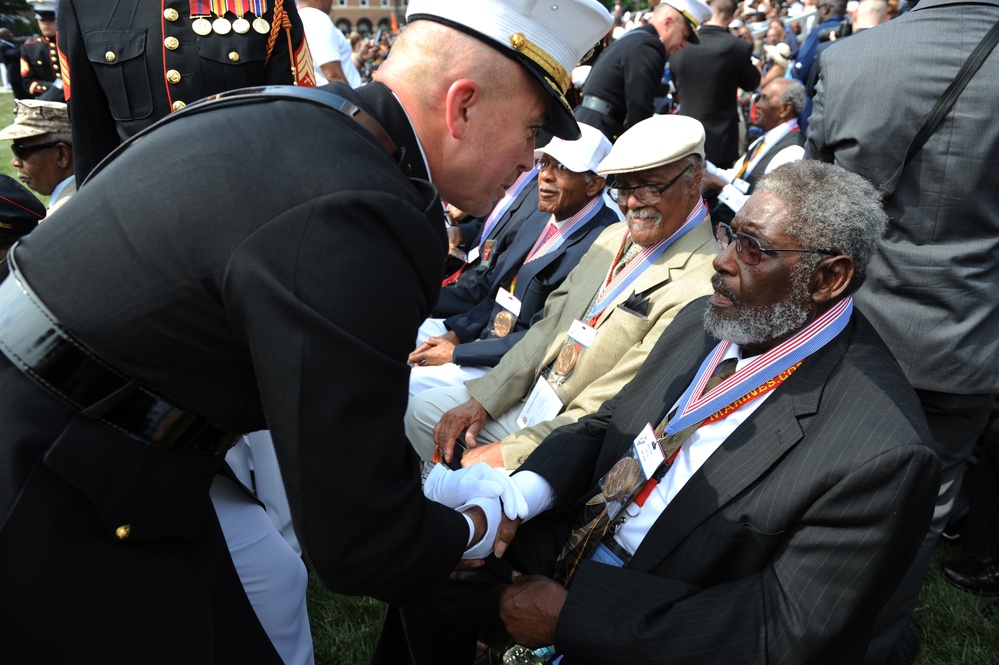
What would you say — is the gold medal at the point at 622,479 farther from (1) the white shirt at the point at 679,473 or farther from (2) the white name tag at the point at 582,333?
(2) the white name tag at the point at 582,333

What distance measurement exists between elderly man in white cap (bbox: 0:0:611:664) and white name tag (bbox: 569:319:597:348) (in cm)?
183

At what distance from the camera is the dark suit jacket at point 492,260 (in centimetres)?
478

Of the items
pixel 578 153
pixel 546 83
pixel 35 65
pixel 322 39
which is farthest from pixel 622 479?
pixel 35 65

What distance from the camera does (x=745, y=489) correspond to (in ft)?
6.82

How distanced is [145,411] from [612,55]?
5883 millimetres

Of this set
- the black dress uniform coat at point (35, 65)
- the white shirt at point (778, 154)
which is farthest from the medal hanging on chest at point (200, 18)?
the black dress uniform coat at point (35, 65)

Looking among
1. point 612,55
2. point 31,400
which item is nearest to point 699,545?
point 31,400

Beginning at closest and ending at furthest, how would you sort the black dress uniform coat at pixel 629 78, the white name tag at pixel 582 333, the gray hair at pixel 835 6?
1. the white name tag at pixel 582 333
2. the black dress uniform coat at pixel 629 78
3. the gray hair at pixel 835 6

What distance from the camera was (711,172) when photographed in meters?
5.53

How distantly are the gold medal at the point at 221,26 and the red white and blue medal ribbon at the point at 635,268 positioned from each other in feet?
5.87

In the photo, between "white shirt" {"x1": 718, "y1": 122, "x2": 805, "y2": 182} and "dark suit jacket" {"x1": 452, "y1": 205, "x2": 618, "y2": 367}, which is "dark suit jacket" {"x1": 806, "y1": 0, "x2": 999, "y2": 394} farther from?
"white shirt" {"x1": 718, "y1": 122, "x2": 805, "y2": 182}

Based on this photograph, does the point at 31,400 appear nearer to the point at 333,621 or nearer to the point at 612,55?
the point at 333,621

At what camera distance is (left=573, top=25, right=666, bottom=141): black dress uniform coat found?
248 inches

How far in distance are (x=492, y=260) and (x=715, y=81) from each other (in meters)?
3.26
